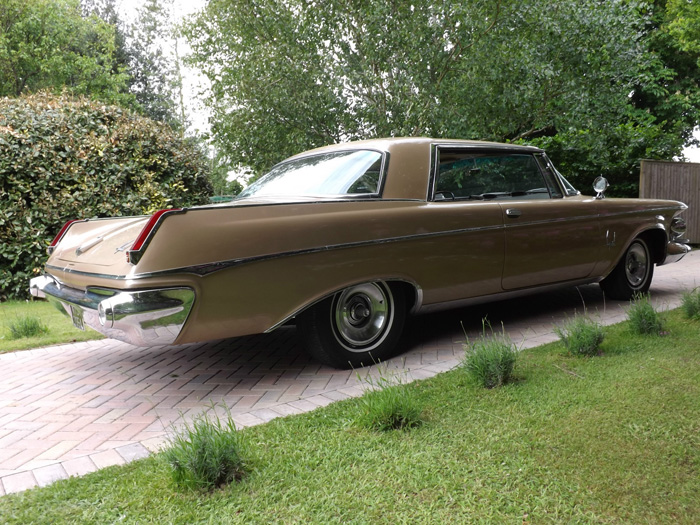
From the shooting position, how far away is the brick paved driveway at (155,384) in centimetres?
284

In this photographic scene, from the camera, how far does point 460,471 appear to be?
2.35 m

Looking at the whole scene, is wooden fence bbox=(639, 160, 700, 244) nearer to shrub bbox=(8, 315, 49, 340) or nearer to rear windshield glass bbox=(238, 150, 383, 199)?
rear windshield glass bbox=(238, 150, 383, 199)

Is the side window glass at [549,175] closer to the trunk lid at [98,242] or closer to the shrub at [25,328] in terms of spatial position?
the trunk lid at [98,242]

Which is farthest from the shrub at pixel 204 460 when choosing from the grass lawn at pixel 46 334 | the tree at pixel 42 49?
the tree at pixel 42 49

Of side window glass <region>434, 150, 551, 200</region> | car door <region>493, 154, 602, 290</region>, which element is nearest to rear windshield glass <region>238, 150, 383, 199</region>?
side window glass <region>434, 150, 551, 200</region>

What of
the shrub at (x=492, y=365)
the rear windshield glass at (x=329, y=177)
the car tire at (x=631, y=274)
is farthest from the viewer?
the car tire at (x=631, y=274)

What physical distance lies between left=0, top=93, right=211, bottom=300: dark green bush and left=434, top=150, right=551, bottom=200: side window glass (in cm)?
545

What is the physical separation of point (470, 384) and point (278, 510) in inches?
62.9

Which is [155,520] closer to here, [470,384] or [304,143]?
[470,384]

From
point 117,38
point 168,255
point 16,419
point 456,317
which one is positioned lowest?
point 456,317

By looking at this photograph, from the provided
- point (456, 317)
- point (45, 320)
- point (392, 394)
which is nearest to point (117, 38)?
point (45, 320)

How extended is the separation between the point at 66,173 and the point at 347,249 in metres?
6.30

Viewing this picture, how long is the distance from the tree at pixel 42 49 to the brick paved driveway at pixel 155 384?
18879 mm

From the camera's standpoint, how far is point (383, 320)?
404 cm
